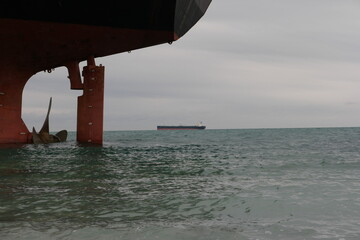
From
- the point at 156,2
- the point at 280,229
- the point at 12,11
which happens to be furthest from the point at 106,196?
the point at 12,11

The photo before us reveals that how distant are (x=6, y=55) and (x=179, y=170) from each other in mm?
11503

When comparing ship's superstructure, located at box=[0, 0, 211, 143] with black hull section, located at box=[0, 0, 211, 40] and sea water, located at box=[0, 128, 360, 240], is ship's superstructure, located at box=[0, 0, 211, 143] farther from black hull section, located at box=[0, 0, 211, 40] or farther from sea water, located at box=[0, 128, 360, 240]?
sea water, located at box=[0, 128, 360, 240]

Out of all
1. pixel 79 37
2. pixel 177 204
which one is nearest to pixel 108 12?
pixel 79 37

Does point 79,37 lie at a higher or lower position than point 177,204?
higher

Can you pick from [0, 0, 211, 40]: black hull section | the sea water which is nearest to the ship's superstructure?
[0, 0, 211, 40]: black hull section

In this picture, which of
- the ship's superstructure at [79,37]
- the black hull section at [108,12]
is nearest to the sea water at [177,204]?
the black hull section at [108,12]

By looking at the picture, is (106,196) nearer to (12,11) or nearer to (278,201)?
(278,201)

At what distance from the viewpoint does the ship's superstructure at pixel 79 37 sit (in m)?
14.7

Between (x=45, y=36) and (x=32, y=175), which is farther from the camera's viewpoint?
(x=45, y=36)

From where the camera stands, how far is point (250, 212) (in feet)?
17.7

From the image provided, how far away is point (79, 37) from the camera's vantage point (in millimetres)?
16422

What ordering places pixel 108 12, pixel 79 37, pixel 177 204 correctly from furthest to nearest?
pixel 79 37, pixel 108 12, pixel 177 204

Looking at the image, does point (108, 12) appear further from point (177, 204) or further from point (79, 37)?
point (177, 204)

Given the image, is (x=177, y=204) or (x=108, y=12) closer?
(x=177, y=204)
